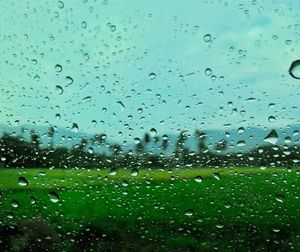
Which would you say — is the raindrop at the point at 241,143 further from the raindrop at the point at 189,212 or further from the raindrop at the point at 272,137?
the raindrop at the point at 189,212

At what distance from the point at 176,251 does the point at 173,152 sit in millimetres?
552

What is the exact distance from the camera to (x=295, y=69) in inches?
96.5

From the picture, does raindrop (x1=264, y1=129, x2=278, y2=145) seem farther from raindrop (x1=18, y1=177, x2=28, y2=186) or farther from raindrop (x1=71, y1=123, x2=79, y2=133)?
raindrop (x1=18, y1=177, x2=28, y2=186)

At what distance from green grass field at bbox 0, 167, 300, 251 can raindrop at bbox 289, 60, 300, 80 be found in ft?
1.57

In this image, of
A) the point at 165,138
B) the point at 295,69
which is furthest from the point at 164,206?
the point at 295,69

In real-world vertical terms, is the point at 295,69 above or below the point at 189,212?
above

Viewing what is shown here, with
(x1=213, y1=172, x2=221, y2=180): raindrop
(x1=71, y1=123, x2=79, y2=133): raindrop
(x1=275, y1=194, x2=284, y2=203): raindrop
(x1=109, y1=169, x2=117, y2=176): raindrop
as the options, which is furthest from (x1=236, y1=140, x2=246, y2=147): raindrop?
(x1=71, y1=123, x2=79, y2=133): raindrop

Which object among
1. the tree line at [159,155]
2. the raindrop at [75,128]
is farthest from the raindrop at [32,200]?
the raindrop at [75,128]

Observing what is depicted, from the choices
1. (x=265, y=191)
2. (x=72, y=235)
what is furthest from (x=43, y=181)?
(x=265, y=191)

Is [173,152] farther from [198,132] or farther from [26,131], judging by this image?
[26,131]

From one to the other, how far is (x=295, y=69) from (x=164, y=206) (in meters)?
0.98

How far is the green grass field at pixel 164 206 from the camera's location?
2.69 meters

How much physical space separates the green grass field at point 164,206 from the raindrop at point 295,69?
1.57 feet

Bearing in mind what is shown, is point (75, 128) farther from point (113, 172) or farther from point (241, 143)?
point (241, 143)
